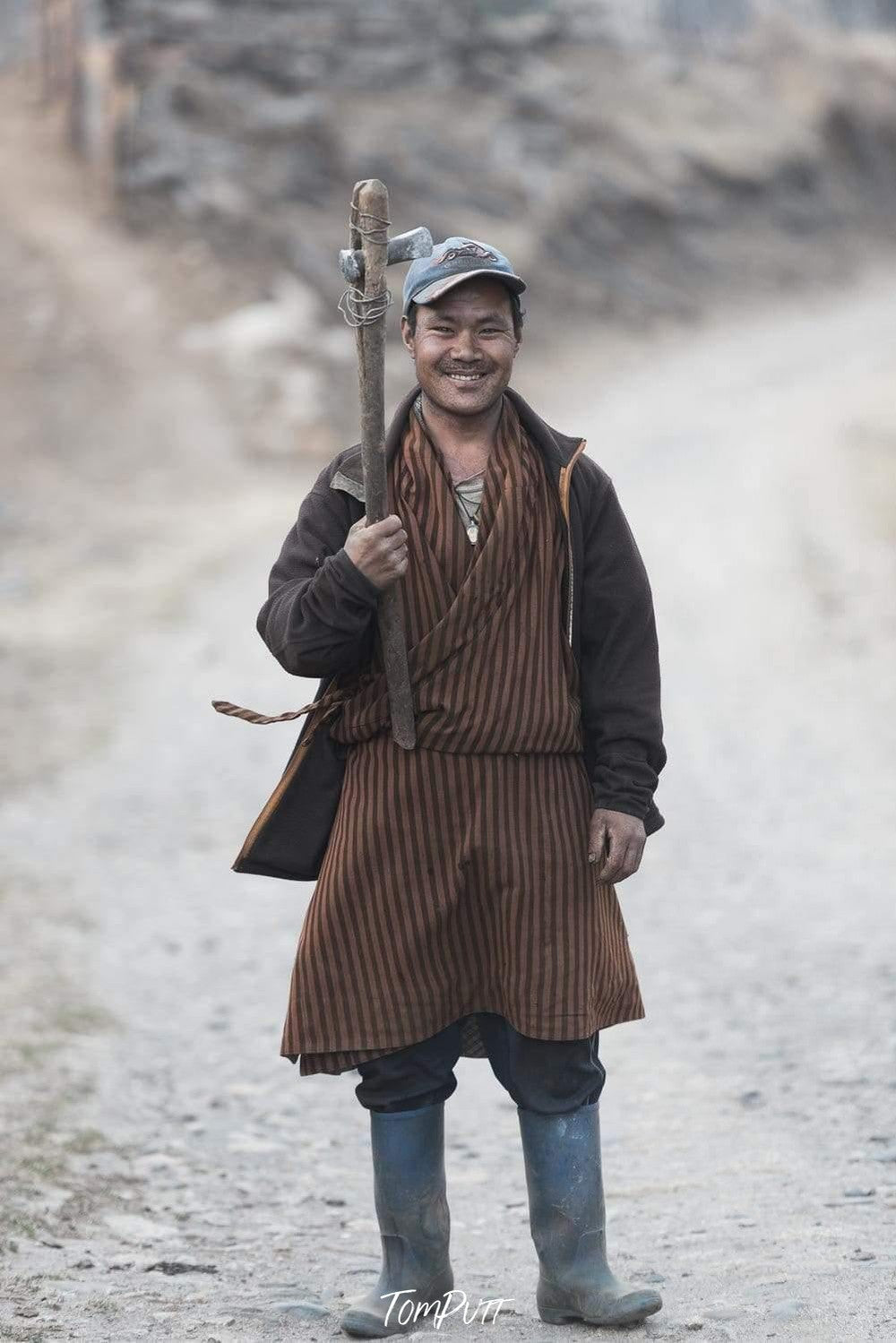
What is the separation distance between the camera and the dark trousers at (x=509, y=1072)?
2.72 m

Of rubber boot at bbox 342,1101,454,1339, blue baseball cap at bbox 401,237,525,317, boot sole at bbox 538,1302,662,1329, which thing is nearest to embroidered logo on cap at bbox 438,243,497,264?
blue baseball cap at bbox 401,237,525,317

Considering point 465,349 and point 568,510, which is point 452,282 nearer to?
point 465,349

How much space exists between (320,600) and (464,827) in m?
0.43

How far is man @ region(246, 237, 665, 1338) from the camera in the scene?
267 centimetres

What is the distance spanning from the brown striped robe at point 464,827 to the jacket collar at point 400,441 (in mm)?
41

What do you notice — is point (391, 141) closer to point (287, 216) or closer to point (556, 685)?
point (287, 216)

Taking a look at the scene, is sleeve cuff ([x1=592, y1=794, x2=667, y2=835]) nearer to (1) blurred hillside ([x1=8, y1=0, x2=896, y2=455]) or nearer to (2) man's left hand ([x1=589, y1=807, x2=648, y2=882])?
(2) man's left hand ([x1=589, y1=807, x2=648, y2=882])

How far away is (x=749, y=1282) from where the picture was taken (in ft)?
9.87

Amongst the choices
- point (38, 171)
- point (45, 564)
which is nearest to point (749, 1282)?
point (45, 564)

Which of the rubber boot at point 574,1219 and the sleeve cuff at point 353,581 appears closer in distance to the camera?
the sleeve cuff at point 353,581

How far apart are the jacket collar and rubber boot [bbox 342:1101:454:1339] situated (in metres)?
1.02

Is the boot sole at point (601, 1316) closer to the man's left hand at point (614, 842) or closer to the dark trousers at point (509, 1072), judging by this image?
the dark trousers at point (509, 1072)

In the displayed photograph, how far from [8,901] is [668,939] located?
240 centimetres

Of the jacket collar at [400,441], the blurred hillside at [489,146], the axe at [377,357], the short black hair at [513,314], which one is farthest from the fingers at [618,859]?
the blurred hillside at [489,146]
